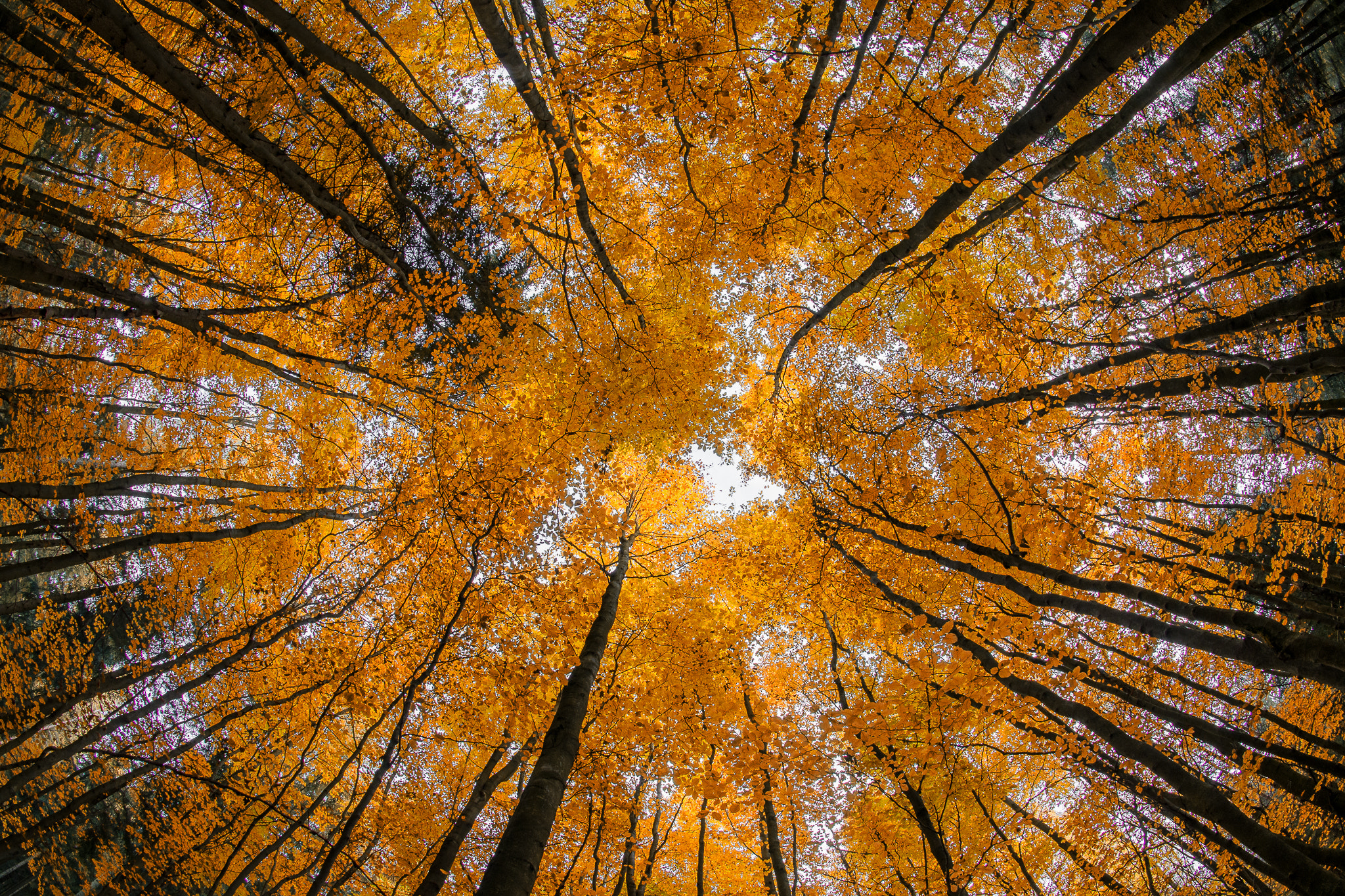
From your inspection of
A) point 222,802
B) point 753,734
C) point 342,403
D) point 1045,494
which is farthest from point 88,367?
point 1045,494

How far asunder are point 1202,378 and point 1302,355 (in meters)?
0.79

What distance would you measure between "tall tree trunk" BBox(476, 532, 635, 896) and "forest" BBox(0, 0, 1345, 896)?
46 mm

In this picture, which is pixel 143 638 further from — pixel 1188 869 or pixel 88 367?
pixel 1188 869

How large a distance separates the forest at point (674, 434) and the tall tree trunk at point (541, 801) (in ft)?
0.15

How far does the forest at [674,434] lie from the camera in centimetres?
463

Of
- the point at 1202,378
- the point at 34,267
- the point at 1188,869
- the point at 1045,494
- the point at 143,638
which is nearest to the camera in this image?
the point at 34,267

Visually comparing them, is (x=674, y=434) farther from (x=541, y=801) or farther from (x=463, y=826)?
(x=541, y=801)

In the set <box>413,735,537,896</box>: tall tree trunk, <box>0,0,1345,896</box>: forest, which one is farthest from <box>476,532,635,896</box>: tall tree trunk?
<box>413,735,537,896</box>: tall tree trunk

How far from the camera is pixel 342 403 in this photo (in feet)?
35.2

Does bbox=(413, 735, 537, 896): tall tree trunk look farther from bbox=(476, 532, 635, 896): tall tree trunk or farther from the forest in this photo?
bbox=(476, 532, 635, 896): tall tree trunk

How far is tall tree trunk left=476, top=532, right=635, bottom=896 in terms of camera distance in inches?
137

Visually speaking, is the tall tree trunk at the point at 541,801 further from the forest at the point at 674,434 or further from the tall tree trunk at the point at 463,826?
the tall tree trunk at the point at 463,826

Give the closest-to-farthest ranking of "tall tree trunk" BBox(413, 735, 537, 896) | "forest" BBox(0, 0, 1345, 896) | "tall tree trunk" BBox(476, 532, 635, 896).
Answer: "tall tree trunk" BBox(476, 532, 635, 896), "tall tree trunk" BBox(413, 735, 537, 896), "forest" BBox(0, 0, 1345, 896)

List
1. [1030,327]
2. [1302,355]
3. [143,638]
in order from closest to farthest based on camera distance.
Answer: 1. [1302,355]
2. [1030,327]
3. [143,638]
